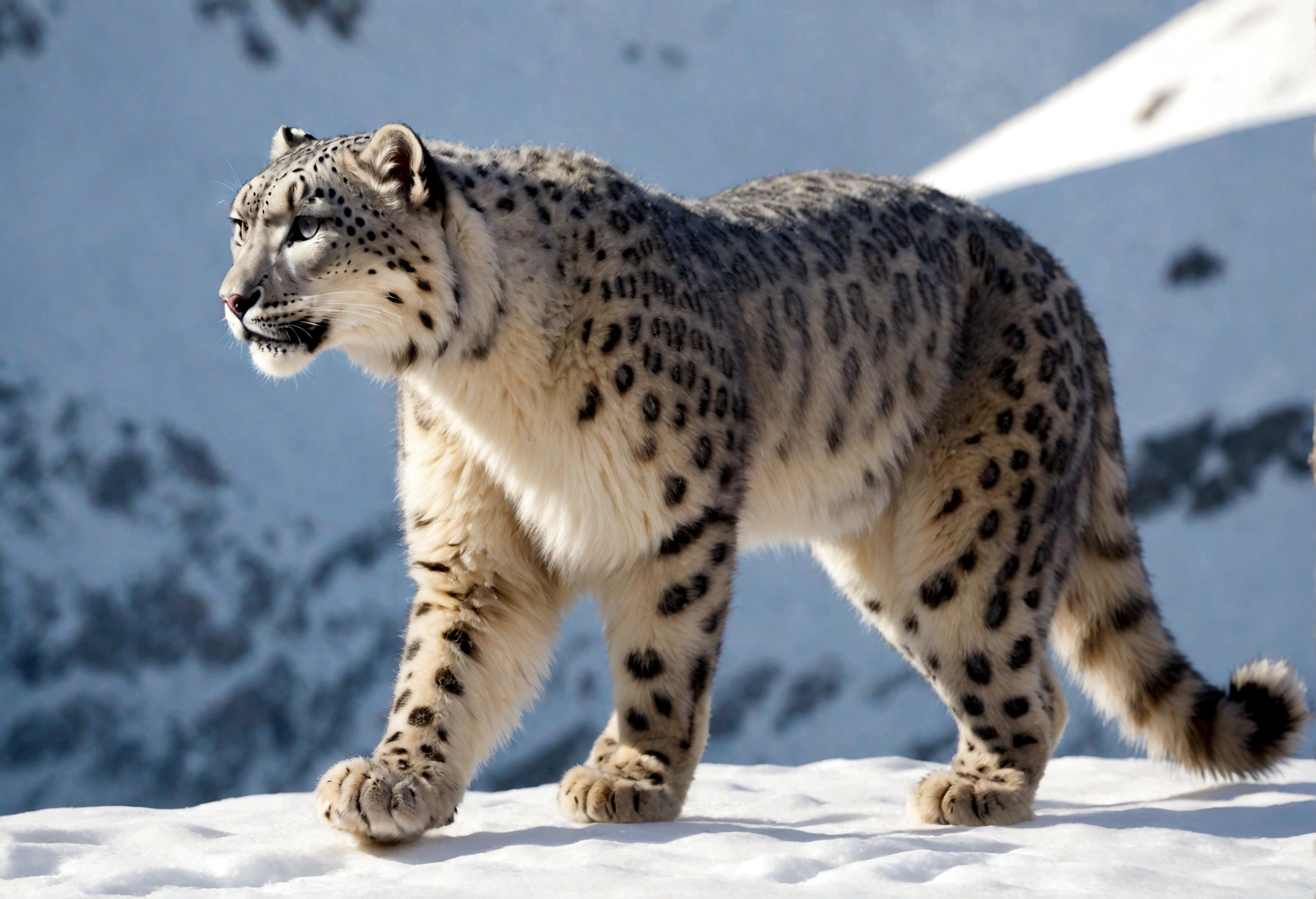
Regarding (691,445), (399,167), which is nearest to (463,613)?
(691,445)

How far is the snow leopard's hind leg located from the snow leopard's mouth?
6.67 feet

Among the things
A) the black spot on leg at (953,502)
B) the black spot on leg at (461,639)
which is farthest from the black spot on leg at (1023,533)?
the black spot on leg at (461,639)

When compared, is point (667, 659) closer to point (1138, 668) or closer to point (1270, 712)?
point (1138, 668)

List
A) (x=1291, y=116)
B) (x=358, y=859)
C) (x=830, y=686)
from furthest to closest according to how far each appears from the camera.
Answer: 1. (x=1291, y=116)
2. (x=830, y=686)
3. (x=358, y=859)

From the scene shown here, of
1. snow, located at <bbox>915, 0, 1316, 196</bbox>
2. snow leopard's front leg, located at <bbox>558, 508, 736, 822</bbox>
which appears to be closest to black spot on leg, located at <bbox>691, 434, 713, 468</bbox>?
snow leopard's front leg, located at <bbox>558, 508, 736, 822</bbox>

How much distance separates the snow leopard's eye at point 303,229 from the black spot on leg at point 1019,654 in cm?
238

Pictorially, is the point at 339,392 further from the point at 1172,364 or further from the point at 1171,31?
the point at 1171,31

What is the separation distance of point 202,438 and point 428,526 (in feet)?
35.4

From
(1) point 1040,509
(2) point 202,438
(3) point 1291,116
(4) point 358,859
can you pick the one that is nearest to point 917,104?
(3) point 1291,116

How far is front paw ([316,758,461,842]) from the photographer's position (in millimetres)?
3432

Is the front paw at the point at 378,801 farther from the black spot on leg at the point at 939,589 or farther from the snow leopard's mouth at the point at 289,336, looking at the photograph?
the black spot on leg at the point at 939,589

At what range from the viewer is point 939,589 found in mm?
4477

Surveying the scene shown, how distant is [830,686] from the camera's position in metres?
13.1

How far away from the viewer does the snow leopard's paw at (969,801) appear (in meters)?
4.12
